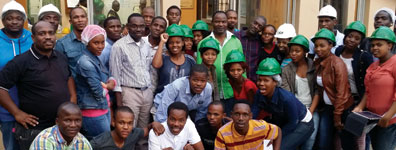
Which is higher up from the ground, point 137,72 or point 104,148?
point 137,72

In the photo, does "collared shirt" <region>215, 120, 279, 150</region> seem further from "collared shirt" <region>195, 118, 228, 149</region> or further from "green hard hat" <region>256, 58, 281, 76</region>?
"green hard hat" <region>256, 58, 281, 76</region>

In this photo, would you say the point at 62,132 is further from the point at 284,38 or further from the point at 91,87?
the point at 284,38

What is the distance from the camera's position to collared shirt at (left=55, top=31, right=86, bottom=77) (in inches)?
142

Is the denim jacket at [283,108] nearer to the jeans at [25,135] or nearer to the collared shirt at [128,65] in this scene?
the collared shirt at [128,65]

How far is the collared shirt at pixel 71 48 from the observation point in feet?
11.8

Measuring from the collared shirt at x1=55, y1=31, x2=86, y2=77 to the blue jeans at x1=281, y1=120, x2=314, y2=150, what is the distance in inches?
90.5

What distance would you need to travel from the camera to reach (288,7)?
9.49 meters

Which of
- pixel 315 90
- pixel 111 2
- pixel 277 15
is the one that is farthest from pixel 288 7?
pixel 315 90

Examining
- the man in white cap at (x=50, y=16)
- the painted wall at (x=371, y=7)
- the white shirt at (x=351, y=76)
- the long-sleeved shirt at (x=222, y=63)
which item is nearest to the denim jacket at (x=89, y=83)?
the man in white cap at (x=50, y=16)

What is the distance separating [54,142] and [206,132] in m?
1.69

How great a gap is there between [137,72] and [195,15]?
4.81 meters

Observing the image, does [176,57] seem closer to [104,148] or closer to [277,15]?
[104,148]

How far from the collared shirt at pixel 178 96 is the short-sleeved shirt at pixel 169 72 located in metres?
0.18

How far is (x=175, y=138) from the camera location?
12.5 feet
